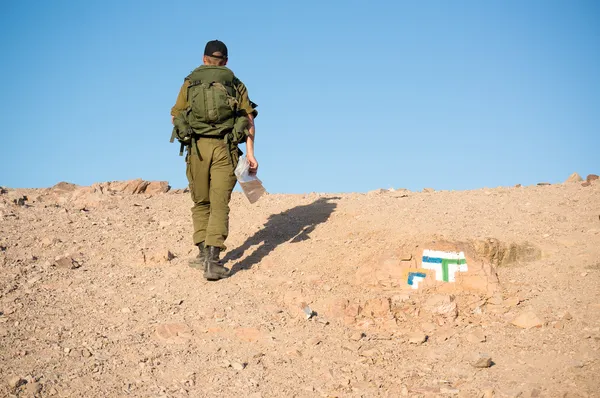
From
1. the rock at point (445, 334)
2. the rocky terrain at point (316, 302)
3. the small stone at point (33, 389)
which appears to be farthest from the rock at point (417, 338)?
the small stone at point (33, 389)

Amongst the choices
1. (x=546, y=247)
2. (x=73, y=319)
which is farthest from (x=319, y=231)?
(x=73, y=319)

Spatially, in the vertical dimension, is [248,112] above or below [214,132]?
Result: above

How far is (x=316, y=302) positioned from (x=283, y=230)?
188cm

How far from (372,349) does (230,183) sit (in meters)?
2.28

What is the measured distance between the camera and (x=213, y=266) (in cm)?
660

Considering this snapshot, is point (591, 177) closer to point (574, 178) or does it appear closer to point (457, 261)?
point (574, 178)

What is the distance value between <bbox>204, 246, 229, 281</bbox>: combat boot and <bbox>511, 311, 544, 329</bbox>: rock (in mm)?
2907

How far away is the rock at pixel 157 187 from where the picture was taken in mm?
10125

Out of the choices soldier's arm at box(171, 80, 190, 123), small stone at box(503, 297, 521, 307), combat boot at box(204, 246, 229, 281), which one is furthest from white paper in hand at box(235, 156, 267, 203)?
small stone at box(503, 297, 521, 307)

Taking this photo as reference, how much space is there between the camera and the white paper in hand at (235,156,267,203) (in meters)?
6.66

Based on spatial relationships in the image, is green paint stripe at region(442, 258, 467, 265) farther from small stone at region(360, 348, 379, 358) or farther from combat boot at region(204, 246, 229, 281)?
combat boot at region(204, 246, 229, 281)

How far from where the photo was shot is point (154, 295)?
6344 mm

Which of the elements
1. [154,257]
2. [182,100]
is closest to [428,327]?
[154,257]

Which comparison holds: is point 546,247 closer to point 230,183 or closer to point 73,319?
point 230,183
